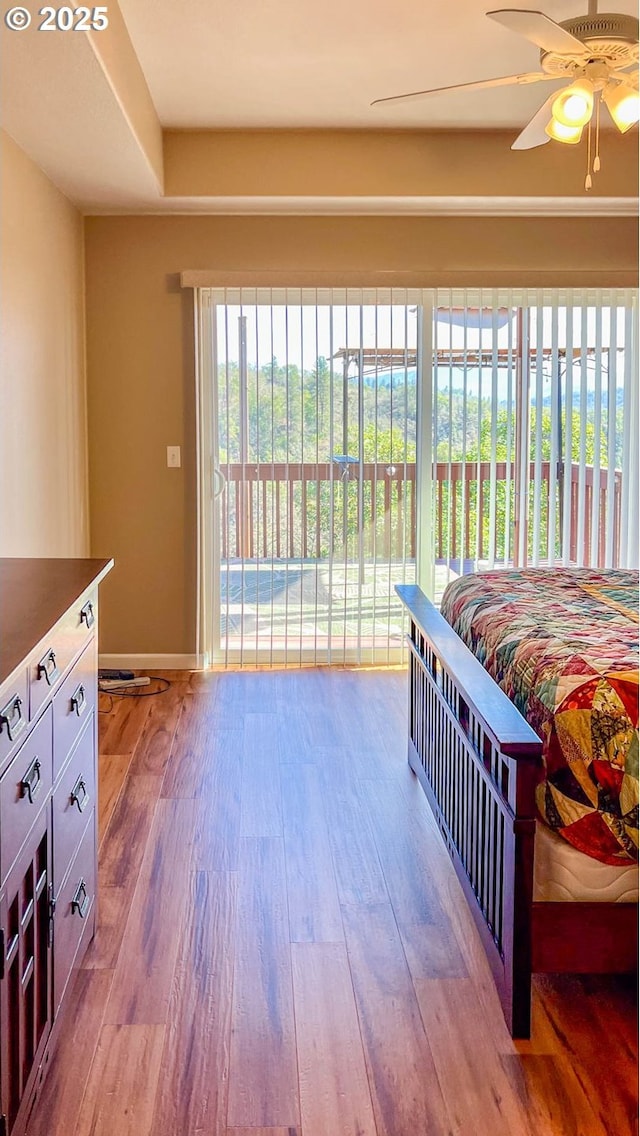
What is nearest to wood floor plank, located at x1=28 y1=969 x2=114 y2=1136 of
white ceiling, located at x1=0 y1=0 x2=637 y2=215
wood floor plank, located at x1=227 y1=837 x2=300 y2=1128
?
wood floor plank, located at x1=227 y1=837 x2=300 y2=1128

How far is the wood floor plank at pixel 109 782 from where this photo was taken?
3070mm

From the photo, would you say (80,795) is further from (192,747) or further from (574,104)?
(574,104)

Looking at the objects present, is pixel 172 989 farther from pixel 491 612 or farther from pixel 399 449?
pixel 399 449

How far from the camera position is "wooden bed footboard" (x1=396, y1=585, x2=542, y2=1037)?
1.89 metres

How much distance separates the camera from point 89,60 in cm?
275

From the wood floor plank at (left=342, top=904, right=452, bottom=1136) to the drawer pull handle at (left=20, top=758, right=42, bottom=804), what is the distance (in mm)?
883

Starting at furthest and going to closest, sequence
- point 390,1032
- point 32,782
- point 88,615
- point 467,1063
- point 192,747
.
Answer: point 192,747 → point 88,615 → point 390,1032 → point 467,1063 → point 32,782

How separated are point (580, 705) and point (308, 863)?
1.13 metres

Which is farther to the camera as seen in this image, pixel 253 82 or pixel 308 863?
pixel 253 82

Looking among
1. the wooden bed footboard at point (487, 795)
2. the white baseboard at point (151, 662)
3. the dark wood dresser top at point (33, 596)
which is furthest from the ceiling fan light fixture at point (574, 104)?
the white baseboard at point (151, 662)

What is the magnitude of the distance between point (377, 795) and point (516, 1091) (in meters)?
1.49

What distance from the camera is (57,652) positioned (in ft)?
5.99

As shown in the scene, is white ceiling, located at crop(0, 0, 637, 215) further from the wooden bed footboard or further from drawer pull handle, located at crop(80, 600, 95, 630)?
the wooden bed footboard

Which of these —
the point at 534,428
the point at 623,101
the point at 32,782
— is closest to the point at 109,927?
the point at 32,782
